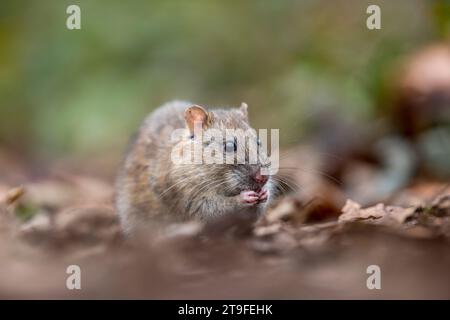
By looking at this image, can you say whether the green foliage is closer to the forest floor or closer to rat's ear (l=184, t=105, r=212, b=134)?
rat's ear (l=184, t=105, r=212, b=134)

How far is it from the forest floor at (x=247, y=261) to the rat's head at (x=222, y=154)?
0.39 m

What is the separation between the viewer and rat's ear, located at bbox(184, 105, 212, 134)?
538 centimetres

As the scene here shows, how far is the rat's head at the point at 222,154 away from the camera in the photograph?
17.1 ft

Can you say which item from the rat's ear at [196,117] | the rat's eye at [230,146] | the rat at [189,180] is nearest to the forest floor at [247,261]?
the rat at [189,180]

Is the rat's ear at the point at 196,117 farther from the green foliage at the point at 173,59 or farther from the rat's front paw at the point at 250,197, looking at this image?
the green foliage at the point at 173,59

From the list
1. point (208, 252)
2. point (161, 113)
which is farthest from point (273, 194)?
point (208, 252)

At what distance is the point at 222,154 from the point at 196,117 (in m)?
0.37

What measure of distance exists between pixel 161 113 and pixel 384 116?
368 cm

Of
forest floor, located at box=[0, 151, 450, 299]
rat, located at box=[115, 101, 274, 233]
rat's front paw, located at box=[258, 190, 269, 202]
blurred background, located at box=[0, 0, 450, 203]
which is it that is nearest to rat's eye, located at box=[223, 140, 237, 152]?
rat, located at box=[115, 101, 274, 233]

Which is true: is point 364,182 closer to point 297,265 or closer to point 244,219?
point 244,219

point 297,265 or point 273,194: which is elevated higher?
point 273,194

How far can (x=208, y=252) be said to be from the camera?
12.3 ft

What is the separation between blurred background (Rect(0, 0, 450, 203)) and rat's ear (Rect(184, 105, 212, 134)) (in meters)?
3.59

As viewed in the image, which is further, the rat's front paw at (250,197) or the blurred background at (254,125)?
the rat's front paw at (250,197)
